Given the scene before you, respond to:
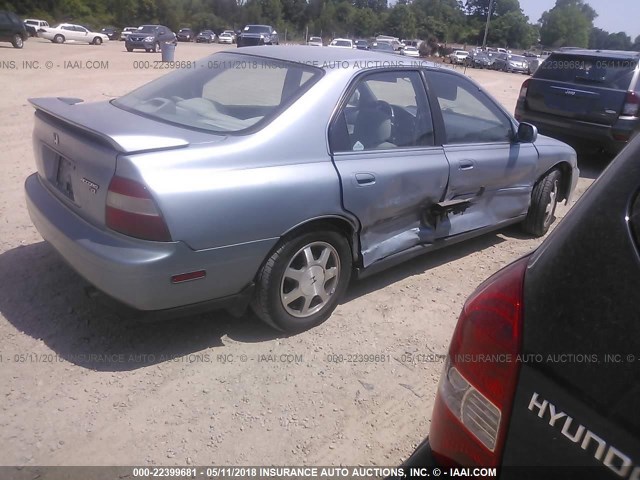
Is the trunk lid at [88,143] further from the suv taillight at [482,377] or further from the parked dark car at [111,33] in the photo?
the parked dark car at [111,33]

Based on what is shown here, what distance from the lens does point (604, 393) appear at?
120 cm

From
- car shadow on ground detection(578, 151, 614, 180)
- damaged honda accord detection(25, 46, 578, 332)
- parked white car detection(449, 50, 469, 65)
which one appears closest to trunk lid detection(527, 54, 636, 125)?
car shadow on ground detection(578, 151, 614, 180)

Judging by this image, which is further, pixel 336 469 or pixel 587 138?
pixel 587 138

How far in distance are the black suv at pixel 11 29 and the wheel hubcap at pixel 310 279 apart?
99.3 ft

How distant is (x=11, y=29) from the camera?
90.1 feet

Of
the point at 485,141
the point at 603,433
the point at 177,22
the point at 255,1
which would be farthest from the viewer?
the point at 255,1

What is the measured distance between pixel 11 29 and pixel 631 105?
28920mm

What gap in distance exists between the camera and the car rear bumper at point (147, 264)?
8.97 ft

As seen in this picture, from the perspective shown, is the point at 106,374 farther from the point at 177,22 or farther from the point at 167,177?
the point at 177,22

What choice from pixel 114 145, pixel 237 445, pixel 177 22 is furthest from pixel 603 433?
pixel 177 22

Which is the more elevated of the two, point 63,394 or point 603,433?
point 603,433

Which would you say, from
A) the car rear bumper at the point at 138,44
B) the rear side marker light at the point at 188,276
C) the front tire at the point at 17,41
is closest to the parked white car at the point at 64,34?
the car rear bumper at the point at 138,44

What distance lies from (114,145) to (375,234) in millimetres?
1701

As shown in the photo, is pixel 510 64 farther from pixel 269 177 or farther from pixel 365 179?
pixel 269 177
